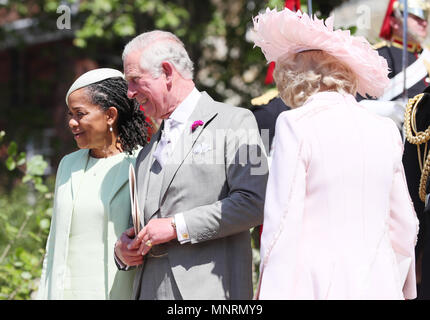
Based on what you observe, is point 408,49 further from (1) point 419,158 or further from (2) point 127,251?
(2) point 127,251

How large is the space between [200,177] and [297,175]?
64 cm

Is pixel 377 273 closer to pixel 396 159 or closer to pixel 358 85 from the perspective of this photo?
pixel 396 159

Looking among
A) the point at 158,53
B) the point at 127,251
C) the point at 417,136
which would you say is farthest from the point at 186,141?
the point at 417,136

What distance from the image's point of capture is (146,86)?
3.34 metres

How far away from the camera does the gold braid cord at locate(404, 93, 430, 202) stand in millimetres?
3592

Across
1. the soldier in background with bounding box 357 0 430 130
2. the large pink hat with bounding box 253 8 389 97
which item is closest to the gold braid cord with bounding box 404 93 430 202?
the soldier in background with bounding box 357 0 430 130

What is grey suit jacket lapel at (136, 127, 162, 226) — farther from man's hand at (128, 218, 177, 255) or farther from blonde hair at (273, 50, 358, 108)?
blonde hair at (273, 50, 358, 108)

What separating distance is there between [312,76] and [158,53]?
82cm

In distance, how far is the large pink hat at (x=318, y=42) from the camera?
2863mm

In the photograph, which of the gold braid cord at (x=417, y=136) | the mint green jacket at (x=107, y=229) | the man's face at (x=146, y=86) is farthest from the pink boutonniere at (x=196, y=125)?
the gold braid cord at (x=417, y=136)

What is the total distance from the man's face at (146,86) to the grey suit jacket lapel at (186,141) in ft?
0.51

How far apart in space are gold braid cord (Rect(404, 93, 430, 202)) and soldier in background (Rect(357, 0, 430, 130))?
0.32 m

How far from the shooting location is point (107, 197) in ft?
11.7

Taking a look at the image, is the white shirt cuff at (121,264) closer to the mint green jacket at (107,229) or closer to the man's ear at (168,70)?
the mint green jacket at (107,229)
